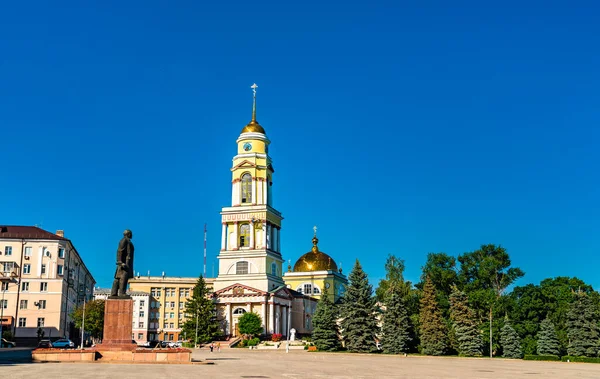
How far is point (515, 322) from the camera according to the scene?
65.0m

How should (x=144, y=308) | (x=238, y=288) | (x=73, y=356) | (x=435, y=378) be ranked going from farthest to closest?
(x=144, y=308)
(x=238, y=288)
(x=73, y=356)
(x=435, y=378)

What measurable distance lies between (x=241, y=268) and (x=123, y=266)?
58818mm

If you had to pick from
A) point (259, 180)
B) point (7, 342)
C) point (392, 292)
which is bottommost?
point (7, 342)

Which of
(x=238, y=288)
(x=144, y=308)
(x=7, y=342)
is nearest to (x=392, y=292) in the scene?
(x=238, y=288)

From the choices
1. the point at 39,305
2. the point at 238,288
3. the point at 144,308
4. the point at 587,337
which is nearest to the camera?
the point at 587,337

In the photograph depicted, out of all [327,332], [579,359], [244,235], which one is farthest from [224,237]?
[579,359]

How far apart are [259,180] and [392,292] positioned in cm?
3285

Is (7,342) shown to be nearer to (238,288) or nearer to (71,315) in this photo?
(71,315)

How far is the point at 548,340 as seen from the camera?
60469 mm

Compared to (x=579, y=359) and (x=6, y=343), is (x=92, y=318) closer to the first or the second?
(x=6, y=343)

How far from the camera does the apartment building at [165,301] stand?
324 ft

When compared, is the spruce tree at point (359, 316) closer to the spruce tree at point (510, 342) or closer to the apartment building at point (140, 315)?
the spruce tree at point (510, 342)

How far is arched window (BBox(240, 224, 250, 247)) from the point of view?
297ft

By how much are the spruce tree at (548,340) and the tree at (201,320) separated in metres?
38.3
